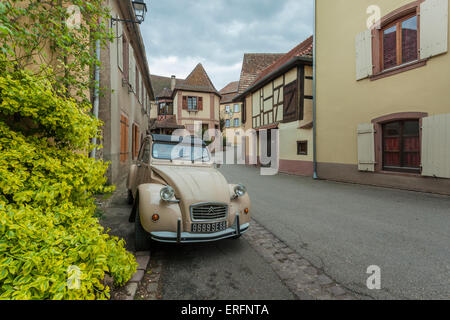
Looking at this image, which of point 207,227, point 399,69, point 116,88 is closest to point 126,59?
point 116,88

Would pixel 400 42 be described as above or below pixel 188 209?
above

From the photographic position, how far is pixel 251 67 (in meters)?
20.8

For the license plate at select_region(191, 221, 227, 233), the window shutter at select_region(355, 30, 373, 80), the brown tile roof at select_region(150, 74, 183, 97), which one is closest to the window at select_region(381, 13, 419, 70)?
the window shutter at select_region(355, 30, 373, 80)

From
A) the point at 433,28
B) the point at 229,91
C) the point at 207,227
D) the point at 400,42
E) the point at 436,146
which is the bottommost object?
the point at 207,227

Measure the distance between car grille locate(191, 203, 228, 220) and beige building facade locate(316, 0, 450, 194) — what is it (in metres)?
6.70

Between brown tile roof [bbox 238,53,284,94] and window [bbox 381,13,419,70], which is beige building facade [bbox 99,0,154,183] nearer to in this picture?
window [bbox 381,13,419,70]

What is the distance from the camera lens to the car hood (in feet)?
9.53

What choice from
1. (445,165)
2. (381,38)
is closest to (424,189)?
(445,165)

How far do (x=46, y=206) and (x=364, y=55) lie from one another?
32.5 feet

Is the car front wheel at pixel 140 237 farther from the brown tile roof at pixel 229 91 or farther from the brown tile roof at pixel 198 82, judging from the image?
the brown tile roof at pixel 229 91

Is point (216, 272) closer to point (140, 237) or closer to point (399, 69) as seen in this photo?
point (140, 237)

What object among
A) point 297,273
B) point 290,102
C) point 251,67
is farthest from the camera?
point 251,67
